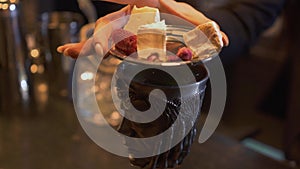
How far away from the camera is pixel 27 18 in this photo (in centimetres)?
152

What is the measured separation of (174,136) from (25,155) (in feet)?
1.38

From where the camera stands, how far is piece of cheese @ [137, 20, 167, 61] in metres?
0.67

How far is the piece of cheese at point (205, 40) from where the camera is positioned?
69 centimetres

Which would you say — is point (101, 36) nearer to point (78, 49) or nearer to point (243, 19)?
point (78, 49)

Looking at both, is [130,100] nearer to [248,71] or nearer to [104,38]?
[104,38]

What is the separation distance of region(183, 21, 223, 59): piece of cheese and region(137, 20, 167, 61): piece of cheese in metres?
0.04

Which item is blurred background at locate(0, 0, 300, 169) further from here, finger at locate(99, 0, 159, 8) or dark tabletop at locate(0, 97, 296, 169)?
finger at locate(99, 0, 159, 8)

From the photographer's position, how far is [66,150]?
1.02m

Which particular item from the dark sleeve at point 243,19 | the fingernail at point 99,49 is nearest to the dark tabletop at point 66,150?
the fingernail at point 99,49

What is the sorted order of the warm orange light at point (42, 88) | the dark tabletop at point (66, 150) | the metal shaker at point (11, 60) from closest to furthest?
1. the dark tabletop at point (66, 150)
2. the metal shaker at point (11, 60)
3. the warm orange light at point (42, 88)

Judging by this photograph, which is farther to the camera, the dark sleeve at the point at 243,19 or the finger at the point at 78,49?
the dark sleeve at the point at 243,19

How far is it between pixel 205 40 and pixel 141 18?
10cm

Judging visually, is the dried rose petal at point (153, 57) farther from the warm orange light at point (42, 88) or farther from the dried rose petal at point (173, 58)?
the warm orange light at point (42, 88)

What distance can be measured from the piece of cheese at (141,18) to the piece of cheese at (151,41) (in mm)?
29
